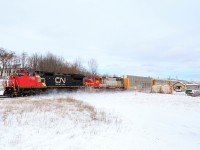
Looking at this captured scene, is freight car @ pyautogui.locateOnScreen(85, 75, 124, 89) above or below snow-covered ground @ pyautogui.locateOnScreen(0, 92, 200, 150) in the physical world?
above

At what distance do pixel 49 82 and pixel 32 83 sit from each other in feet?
8.94

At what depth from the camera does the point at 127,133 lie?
8.52 meters

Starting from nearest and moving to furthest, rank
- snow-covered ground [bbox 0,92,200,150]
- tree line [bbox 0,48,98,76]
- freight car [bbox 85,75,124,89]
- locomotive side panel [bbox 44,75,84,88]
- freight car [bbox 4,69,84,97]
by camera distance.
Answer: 1. snow-covered ground [bbox 0,92,200,150]
2. freight car [bbox 4,69,84,97]
3. locomotive side panel [bbox 44,75,84,88]
4. freight car [bbox 85,75,124,89]
5. tree line [bbox 0,48,98,76]

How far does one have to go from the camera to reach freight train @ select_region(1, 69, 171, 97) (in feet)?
74.3

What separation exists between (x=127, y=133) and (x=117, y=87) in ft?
96.4

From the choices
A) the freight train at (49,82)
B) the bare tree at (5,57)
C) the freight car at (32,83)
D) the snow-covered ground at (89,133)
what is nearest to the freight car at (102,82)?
the freight train at (49,82)

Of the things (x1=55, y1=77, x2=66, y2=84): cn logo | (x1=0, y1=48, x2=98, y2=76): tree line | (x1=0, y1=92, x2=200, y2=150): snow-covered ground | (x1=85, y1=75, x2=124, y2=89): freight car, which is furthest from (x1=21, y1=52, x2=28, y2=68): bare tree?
(x1=0, y1=92, x2=200, y2=150): snow-covered ground

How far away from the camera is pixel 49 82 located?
85.4 ft

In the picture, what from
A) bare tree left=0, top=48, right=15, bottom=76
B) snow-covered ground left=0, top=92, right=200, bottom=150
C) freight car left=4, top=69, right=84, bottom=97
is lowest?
snow-covered ground left=0, top=92, right=200, bottom=150

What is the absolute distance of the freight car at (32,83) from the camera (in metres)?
22.5

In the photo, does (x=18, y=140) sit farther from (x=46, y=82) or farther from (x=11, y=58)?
(x=11, y=58)

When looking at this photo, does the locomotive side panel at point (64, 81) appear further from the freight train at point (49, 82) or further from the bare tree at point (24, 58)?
the bare tree at point (24, 58)

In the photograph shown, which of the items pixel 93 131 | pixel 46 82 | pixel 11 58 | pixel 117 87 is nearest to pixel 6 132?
pixel 93 131

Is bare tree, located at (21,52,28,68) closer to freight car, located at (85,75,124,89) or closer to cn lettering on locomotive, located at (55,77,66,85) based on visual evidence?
freight car, located at (85,75,124,89)
